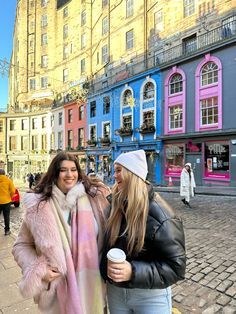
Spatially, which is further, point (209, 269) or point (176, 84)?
point (176, 84)

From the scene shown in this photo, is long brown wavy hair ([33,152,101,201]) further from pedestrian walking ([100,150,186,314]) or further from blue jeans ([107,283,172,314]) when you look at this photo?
blue jeans ([107,283,172,314])

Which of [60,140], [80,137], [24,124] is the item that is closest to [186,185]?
[80,137]

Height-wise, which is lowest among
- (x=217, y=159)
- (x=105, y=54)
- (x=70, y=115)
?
(x=217, y=159)

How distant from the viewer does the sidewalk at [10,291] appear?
307cm

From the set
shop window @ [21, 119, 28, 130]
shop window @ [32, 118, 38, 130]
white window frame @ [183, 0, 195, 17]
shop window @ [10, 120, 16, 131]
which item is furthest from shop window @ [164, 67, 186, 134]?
shop window @ [10, 120, 16, 131]

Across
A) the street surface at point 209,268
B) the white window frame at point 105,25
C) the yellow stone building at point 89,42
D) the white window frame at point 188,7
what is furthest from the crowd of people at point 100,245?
the white window frame at point 105,25

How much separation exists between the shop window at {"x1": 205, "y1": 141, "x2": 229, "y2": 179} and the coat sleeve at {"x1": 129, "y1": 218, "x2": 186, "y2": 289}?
51.6ft

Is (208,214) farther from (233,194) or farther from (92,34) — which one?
(92,34)

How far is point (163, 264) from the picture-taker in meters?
1.59

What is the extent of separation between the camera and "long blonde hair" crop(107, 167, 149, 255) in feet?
5.27

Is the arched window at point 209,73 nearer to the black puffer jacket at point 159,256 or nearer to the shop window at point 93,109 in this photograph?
the shop window at point 93,109

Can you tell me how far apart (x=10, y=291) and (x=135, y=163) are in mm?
2940

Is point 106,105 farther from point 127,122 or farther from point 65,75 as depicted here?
point 65,75

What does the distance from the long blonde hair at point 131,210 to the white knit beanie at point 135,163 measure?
0.03m
